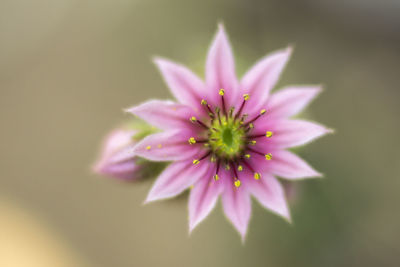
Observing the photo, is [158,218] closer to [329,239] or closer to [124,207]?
[124,207]

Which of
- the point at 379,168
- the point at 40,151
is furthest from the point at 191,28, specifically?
the point at 379,168

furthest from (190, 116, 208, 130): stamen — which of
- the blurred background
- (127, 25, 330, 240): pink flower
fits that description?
the blurred background

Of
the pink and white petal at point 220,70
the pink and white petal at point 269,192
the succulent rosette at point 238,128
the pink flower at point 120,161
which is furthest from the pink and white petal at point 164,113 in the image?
the pink and white petal at point 269,192

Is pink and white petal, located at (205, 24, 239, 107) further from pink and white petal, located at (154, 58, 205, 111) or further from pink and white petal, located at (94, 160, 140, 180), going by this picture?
pink and white petal, located at (94, 160, 140, 180)

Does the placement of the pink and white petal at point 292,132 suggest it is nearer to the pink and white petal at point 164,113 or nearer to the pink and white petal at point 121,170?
the pink and white petal at point 164,113

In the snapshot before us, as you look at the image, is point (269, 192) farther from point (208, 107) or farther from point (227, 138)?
point (208, 107)

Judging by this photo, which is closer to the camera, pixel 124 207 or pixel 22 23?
pixel 124 207
